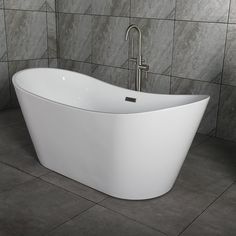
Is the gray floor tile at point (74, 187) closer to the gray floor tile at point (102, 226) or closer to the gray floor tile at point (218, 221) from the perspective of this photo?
the gray floor tile at point (102, 226)

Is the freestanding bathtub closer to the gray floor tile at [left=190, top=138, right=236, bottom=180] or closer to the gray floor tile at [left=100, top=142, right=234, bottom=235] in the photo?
the gray floor tile at [left=100, top=142, right=234, bottom=235]

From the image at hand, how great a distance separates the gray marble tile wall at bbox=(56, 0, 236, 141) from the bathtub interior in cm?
73

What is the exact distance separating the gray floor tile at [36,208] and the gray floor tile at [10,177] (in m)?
0.06

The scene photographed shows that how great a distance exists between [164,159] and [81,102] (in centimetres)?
118

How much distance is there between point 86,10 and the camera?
12.6 feet

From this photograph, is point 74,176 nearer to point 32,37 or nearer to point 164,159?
point 164,159

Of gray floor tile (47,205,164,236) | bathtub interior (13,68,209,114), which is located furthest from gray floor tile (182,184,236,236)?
bathtub interior (13,68,209,114)

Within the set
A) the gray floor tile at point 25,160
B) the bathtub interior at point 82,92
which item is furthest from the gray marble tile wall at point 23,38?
the gray floor tile at point 25,160

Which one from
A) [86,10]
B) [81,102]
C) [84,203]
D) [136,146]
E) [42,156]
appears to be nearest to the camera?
[136,146]

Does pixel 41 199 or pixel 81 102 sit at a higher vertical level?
pixel 81 102

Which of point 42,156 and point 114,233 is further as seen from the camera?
point 42,156

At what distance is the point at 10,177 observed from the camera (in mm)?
2443

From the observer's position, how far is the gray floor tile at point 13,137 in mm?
3000

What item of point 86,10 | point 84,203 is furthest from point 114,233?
point 86,10
